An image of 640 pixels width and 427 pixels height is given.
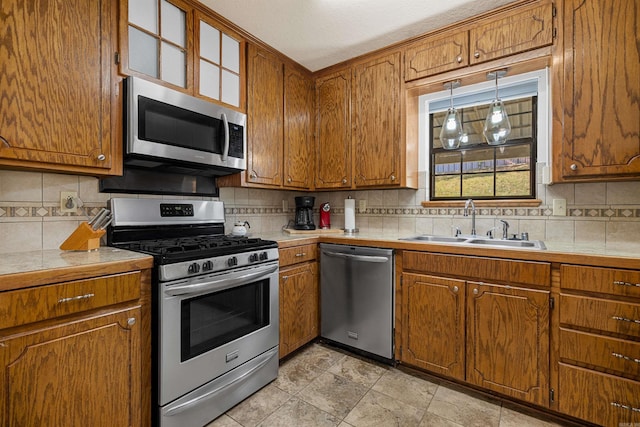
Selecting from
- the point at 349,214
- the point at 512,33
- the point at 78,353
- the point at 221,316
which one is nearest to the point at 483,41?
the point at 512,33

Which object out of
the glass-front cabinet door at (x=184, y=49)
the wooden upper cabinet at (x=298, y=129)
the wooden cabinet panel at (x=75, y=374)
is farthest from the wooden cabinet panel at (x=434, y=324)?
the glass-front cabinet door at (x=184, y=49)

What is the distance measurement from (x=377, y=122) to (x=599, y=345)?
1963 millimetres

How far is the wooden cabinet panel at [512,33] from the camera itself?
6.01 feet

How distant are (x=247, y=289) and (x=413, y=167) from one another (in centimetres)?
168

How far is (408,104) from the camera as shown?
2436 millimetres

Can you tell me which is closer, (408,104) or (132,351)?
(132,351)

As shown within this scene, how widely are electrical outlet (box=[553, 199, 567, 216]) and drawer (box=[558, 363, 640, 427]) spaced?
3.23 ft

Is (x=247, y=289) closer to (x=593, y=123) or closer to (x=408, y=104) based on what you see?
(x=408, y=104)

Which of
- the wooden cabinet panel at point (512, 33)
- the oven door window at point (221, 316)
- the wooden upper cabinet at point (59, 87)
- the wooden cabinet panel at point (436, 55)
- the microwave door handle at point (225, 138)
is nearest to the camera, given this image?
the wooden upper cabinet at point (59, 87)

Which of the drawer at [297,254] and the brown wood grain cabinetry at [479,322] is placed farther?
the drawer at [297,254]

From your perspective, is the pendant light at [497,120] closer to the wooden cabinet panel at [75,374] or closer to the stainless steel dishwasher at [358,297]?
the stainless steel dishwasher at [358,297]

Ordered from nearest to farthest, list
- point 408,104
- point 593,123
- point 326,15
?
1. point 593,123
2. point 326,15
3. point 408,104

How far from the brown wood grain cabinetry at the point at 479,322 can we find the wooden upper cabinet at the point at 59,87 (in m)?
1.90

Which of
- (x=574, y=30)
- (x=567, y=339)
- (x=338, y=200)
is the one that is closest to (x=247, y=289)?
(x=338, y=200)
